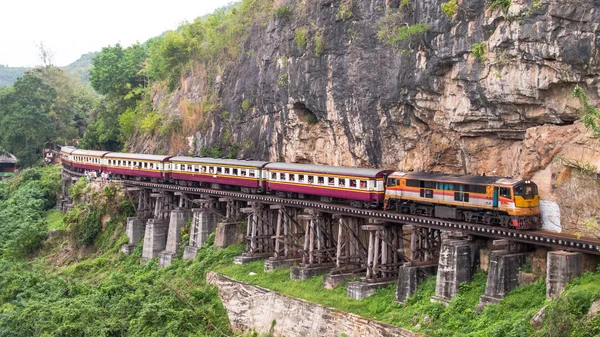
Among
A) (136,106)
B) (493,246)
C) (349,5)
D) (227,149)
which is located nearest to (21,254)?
(227,149)

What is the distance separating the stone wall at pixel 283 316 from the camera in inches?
1093

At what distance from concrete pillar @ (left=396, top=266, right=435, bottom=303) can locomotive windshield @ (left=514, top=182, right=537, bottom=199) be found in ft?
16.2

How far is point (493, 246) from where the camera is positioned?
89.8 feet

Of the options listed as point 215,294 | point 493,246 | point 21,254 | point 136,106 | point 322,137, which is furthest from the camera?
point 136,106

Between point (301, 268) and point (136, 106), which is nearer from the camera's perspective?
point (301, 268)

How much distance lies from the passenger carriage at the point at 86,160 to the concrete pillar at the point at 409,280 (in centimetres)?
3489

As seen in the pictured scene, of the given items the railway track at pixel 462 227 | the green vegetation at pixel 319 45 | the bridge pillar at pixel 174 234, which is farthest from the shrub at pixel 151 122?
the green vegetation at pixel 319 45

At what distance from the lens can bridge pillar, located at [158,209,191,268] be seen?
44.5 meters

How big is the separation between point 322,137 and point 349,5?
7.14m

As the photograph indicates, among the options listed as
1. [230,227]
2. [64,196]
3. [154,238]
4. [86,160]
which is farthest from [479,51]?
[64,196]

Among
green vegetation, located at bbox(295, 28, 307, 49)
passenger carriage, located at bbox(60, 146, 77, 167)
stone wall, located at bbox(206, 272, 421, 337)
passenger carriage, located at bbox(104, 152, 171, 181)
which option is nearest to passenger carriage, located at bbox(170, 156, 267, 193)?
passenger carriage, located at bbox(104, 152, 171, 181)

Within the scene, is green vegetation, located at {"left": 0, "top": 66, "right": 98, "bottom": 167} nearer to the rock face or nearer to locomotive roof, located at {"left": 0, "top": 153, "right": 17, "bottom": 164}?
locomotive roof, located at {"left": 0, "top": 153, "right": 17, "bottom": 164}

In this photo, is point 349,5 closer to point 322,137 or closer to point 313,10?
point 313,10

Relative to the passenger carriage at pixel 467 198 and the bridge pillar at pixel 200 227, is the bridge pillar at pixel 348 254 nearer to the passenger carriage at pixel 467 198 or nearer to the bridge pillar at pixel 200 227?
the passenger carriage at pixel 467 198
